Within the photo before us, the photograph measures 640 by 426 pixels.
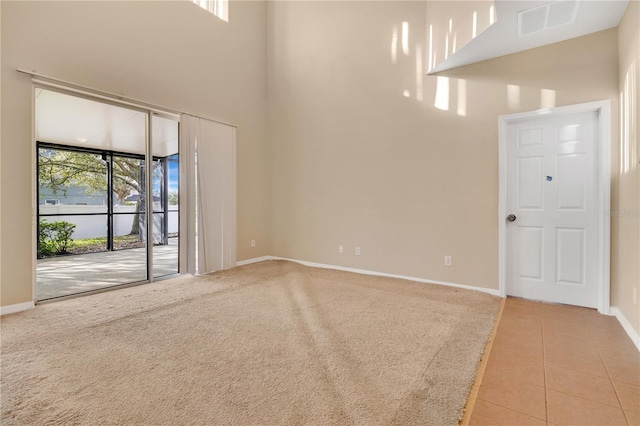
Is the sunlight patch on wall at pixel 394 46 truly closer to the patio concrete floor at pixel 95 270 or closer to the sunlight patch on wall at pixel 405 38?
the sunlight patch on wall at pixel 405 38

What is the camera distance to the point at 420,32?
3.79 m

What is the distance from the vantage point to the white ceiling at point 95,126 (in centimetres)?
348

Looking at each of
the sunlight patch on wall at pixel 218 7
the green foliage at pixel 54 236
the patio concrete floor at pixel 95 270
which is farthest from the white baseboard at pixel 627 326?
the green foliage at pixel 54 236

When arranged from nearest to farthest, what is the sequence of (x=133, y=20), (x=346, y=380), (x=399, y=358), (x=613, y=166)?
(x=346, y=380) → (x=399, y=358) → (x=613, y=166) → (x=133, y=20)

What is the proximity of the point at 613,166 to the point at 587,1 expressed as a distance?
58.1 inches

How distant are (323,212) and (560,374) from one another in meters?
3.45

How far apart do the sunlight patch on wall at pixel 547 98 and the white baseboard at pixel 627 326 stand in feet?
6.92

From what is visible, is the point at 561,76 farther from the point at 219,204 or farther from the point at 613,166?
the point at 219,204

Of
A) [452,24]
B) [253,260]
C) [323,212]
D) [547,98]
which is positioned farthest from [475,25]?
[253,260]

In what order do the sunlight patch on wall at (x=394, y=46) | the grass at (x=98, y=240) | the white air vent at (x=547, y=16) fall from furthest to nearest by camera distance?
1. the grass at (x=98, y=240)
2. the sunlight patch on wall at (x=394, y=46)
3. the white air vent at (x=547, y=16)

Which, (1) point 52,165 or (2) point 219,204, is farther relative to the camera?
(2) point 219,204

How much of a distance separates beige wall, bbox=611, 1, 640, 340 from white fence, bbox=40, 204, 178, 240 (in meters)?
5.17

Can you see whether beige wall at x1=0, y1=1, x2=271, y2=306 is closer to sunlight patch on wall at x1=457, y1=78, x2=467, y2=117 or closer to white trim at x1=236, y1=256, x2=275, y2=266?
white trim at x1=236, y1=256, x2=275, y2=266

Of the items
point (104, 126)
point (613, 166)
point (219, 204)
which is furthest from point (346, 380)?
point (104, 126)
